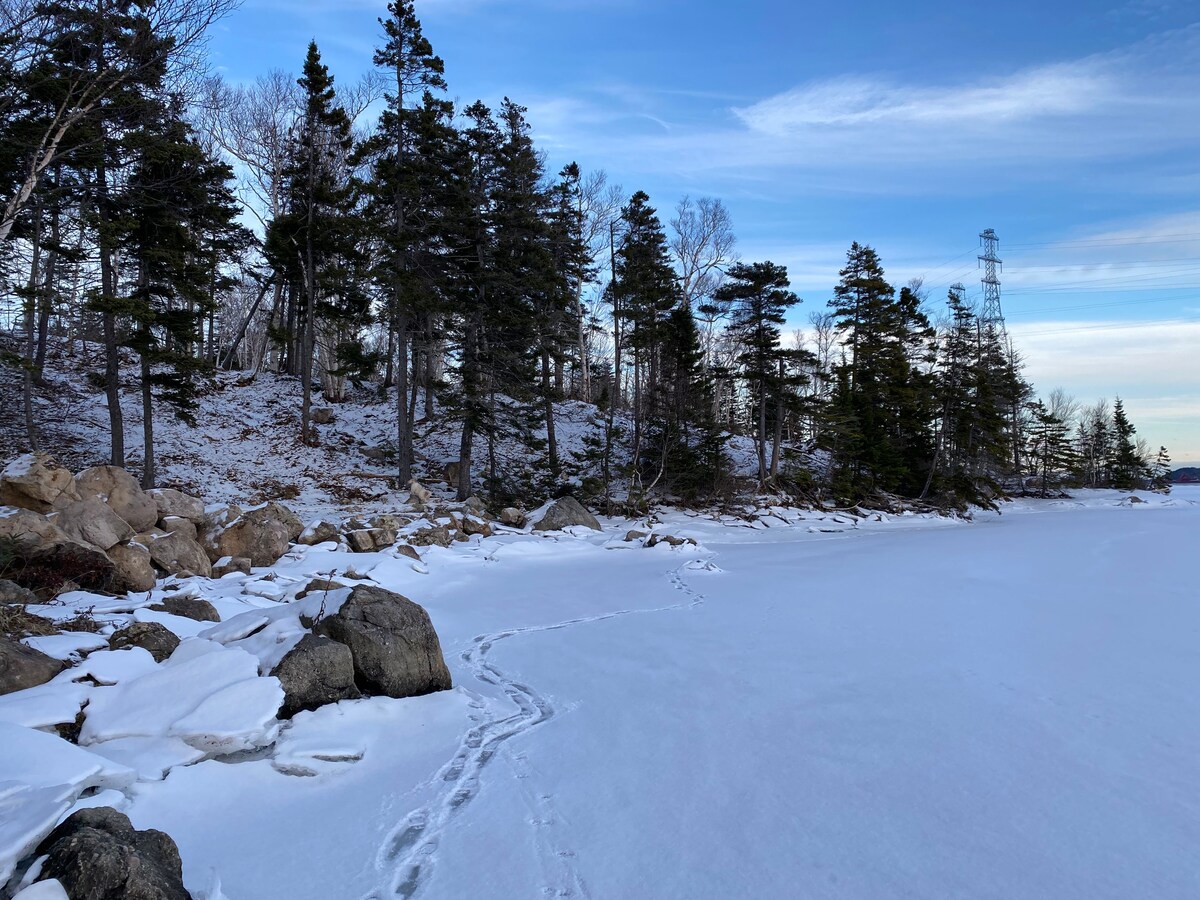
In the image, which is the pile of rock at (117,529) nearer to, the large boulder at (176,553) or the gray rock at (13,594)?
the large boulder at (176,553)

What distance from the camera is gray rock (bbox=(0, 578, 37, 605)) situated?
5.68m

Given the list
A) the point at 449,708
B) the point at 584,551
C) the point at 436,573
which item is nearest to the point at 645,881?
→ the point at 449,708

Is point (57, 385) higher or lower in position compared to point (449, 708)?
higher

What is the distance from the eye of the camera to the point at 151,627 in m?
5.10

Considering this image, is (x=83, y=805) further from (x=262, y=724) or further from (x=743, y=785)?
(x=743, y=785)

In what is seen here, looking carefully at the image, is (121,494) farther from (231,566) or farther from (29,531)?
(29,531)

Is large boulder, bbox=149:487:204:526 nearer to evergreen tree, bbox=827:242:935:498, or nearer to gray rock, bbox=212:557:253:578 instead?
gray rock, bbox=212:557:253:578

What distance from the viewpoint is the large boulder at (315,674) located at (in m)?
4.62

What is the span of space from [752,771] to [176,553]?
8.13m

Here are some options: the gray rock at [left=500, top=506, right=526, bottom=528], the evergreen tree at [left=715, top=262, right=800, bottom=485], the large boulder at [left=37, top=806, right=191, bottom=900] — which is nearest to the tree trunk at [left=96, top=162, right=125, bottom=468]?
the gray rock at [left=500, top=506, right=526, bottom=528]

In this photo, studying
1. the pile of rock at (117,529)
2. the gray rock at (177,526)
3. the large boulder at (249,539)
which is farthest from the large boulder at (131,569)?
the large boulder at (249,539)

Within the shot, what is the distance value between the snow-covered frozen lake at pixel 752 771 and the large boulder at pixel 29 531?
4.22 metres

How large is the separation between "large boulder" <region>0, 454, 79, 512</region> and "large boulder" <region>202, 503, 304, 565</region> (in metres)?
1.88

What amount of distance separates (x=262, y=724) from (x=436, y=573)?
750 cm
